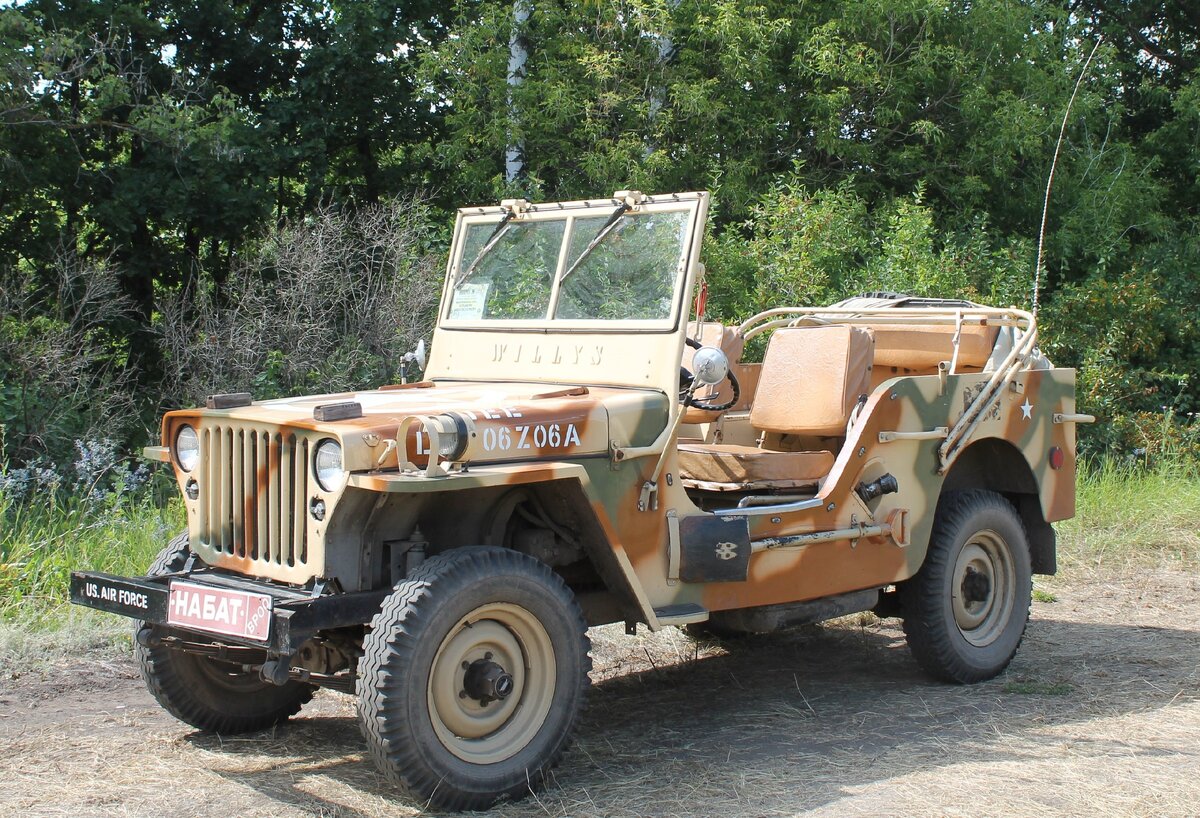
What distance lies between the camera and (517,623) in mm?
4594

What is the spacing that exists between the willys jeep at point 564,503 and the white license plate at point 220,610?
0.01 metres

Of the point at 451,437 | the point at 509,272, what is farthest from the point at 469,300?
the point at 451,437

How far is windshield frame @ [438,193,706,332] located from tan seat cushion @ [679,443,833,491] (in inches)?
28.3

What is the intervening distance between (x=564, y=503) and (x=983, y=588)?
254 cm

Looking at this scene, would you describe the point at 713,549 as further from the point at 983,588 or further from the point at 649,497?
the point at 983,588

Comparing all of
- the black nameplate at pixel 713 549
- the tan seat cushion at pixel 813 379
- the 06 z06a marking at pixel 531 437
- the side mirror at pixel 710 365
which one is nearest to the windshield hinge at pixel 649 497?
the black nameplate at pixel 713 549

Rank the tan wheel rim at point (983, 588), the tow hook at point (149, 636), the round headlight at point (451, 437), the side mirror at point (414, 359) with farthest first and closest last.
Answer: the tan wheel rim at point (983, 588)
the side mirror at point (414, 359)
the tow hook at point (149, 636)
the round headlight at point (451, 437)

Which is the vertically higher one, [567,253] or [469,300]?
[567,253]

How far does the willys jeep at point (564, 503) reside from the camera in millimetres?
4406

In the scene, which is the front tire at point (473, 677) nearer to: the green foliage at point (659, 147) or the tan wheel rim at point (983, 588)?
the tan wheel rim at point (983, 588)

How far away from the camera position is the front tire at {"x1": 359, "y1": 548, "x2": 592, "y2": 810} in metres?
4.25

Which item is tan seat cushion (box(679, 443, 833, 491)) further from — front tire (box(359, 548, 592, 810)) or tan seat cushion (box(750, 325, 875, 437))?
front tire (box(359, 548, 592, 810))

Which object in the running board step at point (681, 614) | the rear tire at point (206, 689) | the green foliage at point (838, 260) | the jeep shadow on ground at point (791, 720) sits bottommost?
the jeep shadow on ground at point (791, 720)

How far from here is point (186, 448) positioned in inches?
199
